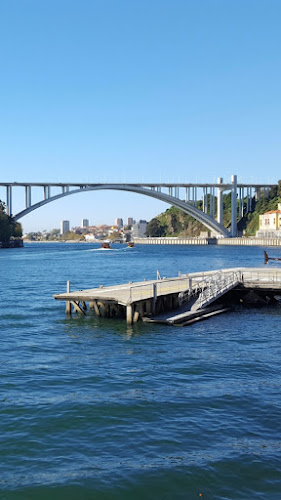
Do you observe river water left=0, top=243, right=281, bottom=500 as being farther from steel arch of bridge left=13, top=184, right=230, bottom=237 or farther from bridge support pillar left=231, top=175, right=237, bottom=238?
bridge support pillar left=231, top=175, right=237, bottom=238

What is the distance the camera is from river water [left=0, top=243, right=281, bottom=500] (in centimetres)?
831

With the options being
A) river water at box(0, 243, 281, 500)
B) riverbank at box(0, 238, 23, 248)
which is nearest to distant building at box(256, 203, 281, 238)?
riverbank at box(0, 238, 23, 248)

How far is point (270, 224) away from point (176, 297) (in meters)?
126

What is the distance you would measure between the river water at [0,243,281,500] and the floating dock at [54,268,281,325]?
2.29m

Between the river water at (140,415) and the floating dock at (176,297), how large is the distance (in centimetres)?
229

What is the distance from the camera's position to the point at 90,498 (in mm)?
7918

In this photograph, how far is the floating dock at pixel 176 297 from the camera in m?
22.2

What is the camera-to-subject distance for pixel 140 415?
11039 millimetres

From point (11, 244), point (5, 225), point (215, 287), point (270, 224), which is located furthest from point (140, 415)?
point (270, 224)

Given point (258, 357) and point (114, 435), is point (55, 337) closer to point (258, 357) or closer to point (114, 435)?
point (258, 357)

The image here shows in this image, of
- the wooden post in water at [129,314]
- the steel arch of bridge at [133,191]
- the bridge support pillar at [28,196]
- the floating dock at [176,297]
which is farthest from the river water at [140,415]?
the bridge support pillar at [28,196]

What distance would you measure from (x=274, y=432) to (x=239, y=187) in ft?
497

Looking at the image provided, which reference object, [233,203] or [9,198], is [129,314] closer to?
[9,198]

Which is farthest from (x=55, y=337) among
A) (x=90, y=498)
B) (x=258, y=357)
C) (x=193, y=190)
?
(x=193, y=190)
